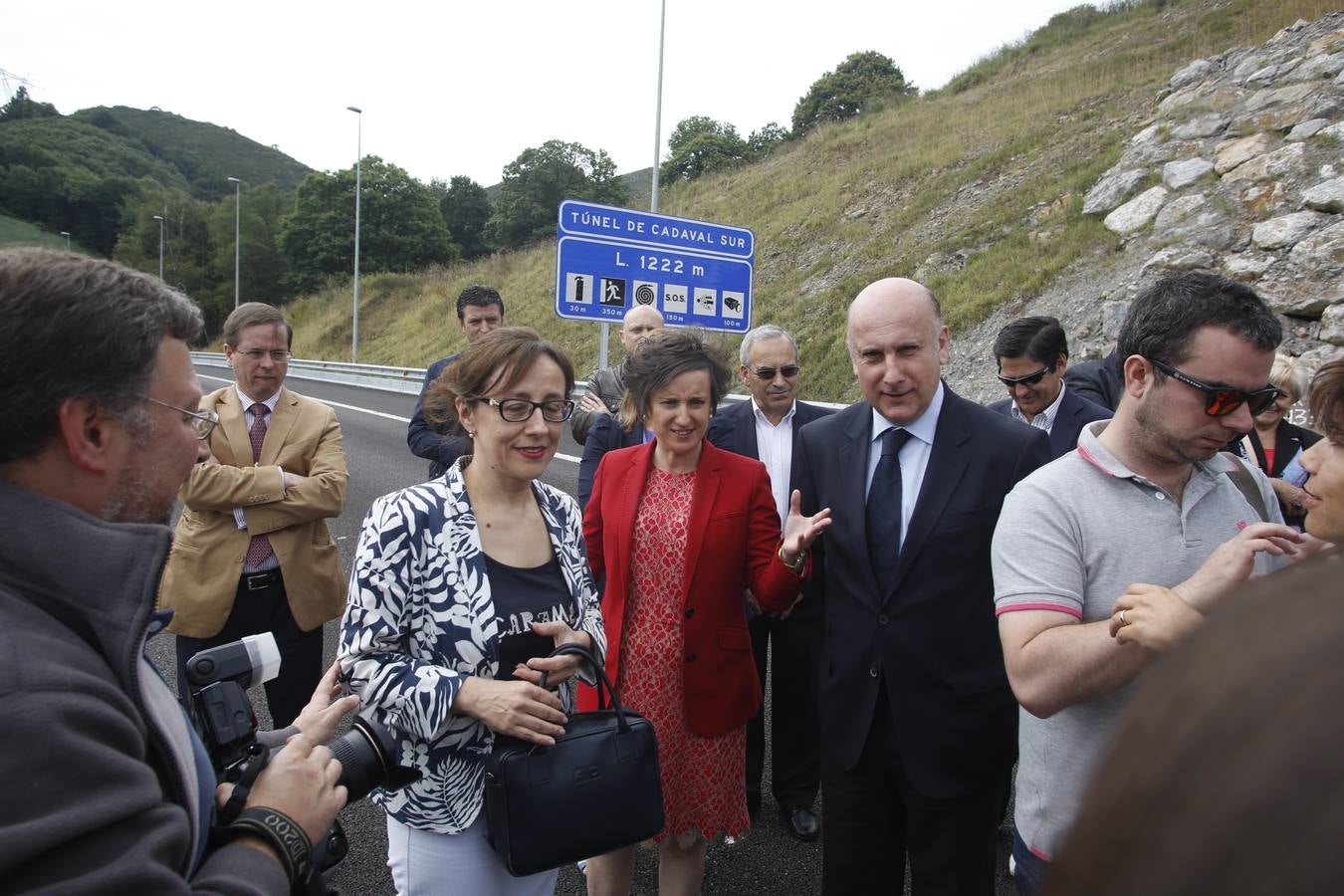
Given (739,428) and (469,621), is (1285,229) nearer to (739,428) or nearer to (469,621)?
(739,428)

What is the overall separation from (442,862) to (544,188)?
52.9 meters

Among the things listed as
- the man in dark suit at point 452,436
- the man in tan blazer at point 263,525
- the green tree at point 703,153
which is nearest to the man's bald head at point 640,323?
the man in dark suit at point 452,436

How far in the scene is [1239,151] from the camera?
39.4 ft

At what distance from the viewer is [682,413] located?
3080 mm

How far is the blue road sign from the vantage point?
948 cm

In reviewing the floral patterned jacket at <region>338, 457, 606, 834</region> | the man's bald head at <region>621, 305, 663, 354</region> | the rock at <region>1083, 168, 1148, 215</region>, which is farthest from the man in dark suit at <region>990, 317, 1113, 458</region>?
the rock at <region>1083, 168, 1148, 215</region>

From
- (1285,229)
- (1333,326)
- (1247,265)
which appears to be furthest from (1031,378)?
(1285,229)

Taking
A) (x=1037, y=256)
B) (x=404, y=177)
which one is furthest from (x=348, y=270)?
(x=1037, y=256)

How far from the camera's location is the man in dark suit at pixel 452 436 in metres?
4.66

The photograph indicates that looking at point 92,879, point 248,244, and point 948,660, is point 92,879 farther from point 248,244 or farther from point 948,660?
point 248,244

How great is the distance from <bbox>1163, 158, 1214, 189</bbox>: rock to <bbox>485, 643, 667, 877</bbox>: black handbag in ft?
45.7

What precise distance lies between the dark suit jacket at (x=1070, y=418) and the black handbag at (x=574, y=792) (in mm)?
2806

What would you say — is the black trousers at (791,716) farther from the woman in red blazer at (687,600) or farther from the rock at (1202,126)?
the rock at (1202,126)

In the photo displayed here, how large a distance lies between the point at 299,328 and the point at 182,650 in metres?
45.3
